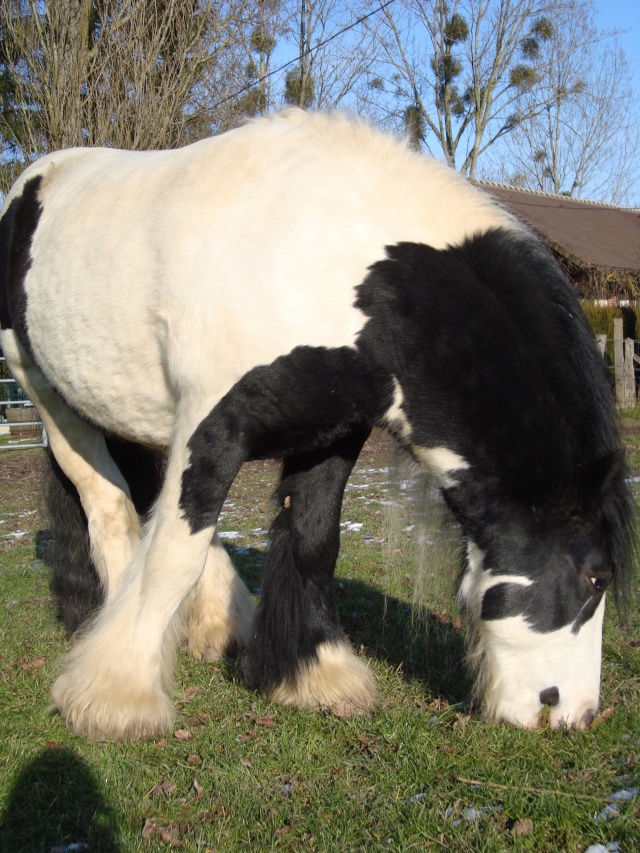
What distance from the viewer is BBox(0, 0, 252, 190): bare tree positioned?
11.5 meters

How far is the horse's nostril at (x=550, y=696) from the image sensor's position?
2.88 metres

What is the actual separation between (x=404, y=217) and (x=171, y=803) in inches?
83.1

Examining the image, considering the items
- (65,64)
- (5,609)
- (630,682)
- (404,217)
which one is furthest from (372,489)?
(65,64)

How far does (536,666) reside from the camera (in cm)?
287

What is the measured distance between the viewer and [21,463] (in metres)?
12.9

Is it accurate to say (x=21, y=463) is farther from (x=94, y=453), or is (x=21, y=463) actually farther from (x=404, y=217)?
(x=404, y=217)

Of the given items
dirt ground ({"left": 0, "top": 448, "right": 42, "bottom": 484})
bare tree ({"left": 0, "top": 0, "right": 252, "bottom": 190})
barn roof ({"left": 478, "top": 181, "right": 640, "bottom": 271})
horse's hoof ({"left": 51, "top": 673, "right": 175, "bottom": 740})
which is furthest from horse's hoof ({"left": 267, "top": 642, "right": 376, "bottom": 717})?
barn roof ({"left": 478, "top": 181, "right": 640, "bottom": 271})

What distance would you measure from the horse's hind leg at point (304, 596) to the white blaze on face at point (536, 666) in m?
0.78

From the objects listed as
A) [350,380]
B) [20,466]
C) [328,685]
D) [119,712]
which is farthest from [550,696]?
[20,466]

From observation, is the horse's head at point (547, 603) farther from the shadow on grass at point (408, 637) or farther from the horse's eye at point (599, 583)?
the shadow on grass at point (408, 637)

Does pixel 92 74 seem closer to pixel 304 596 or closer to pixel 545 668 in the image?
pixel 304 596

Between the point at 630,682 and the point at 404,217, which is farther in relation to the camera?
the point at 630,682

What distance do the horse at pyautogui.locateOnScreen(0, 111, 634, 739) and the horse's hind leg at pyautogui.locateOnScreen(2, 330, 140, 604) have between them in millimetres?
719

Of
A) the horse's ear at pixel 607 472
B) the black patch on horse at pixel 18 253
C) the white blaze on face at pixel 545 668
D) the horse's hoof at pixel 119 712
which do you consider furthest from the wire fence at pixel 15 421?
the horse's ear at pixel 607 472
